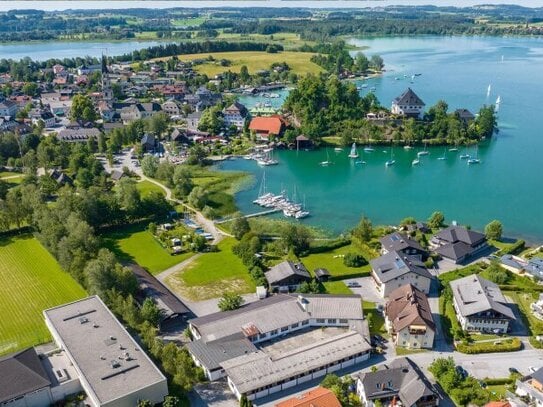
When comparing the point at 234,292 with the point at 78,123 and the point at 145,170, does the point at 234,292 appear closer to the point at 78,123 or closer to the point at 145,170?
the point at 145,170

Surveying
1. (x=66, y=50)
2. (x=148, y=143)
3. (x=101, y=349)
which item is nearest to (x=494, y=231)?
(x=101, y=349)

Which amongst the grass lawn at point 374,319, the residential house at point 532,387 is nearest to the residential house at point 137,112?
the grass lawn at point 374,319

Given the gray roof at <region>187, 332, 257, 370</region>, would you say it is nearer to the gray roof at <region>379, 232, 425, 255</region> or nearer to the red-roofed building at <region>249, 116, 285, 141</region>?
the gray roof at <region>379, 232, 425, 255</region>

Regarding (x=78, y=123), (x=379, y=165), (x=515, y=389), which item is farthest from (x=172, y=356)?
(x=78, y=123)

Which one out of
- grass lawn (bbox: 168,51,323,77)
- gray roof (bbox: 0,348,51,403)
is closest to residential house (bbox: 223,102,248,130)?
grass lawn (bbox: 168,51,323,77)

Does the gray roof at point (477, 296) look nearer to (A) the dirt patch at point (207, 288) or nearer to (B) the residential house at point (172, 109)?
(A) the dirt patch at point (207, 288)
